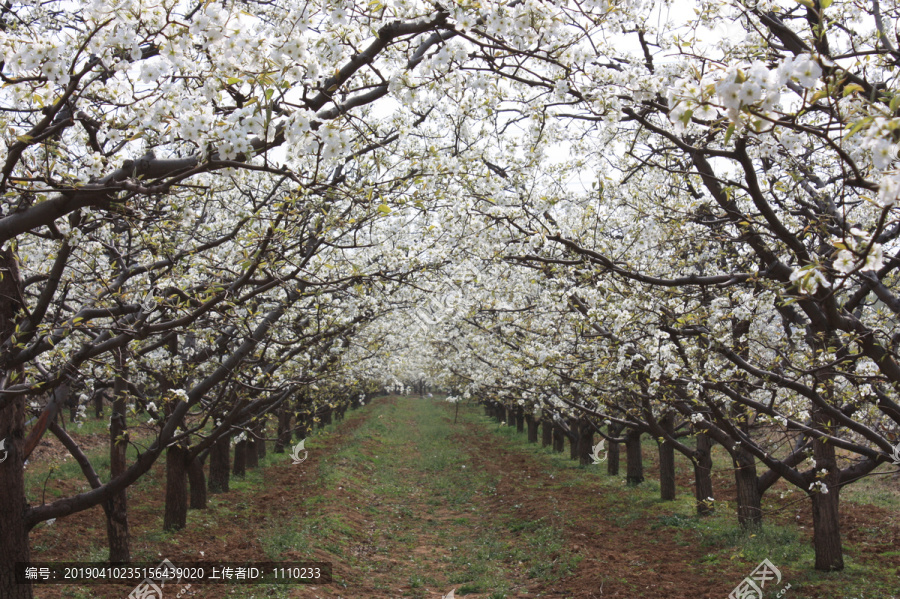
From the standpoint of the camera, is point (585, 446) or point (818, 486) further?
point (585, 446)

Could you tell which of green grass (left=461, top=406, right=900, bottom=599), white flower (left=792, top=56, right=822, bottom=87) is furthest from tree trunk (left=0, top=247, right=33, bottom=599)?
green grass (left=461, top=406, right=900, bottom=599)

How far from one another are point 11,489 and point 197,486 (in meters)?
7.22

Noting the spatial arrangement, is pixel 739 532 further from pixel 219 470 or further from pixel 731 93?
pixel 219 470

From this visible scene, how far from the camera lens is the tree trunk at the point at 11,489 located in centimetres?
550

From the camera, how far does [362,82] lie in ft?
22.5

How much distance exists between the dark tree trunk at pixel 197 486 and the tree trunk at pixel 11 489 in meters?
6.77

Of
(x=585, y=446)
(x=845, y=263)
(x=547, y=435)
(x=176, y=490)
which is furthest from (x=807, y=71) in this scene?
(x=547, y=435)

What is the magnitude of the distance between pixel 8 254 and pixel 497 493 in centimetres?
1365

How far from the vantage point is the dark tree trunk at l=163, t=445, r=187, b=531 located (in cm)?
1023

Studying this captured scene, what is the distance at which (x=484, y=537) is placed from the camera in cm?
1205

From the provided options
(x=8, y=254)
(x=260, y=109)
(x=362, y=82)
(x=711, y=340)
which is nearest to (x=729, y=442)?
(x=711, y=340)

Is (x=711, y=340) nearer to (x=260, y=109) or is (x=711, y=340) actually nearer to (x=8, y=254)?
(x=260, y=109)

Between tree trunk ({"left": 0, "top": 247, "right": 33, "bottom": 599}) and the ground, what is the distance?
6.56 ft

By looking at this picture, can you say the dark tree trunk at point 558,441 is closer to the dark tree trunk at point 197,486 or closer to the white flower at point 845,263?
the dark tree trunk at point 197,486
